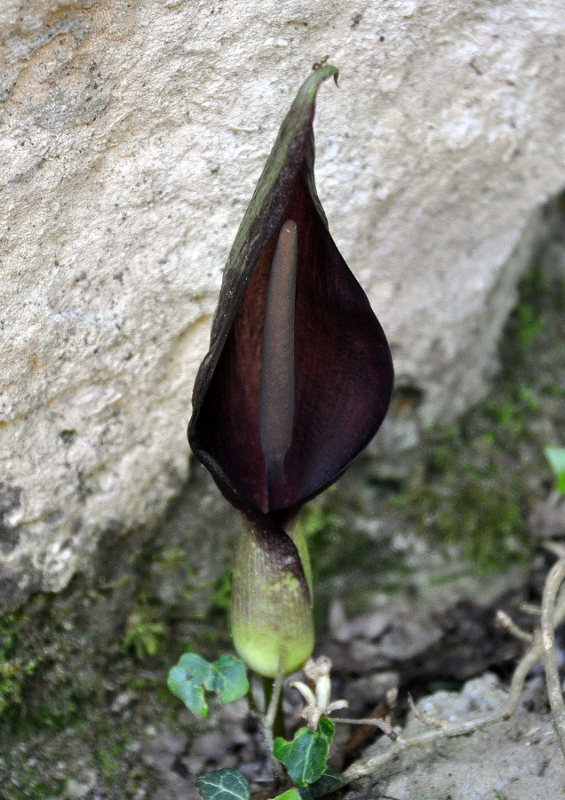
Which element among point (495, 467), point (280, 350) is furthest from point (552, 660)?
point (495, 467)

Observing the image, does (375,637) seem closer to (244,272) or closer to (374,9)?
(244,272)

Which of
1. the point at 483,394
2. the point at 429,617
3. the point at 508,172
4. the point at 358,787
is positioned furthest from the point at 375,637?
the point at 508,172

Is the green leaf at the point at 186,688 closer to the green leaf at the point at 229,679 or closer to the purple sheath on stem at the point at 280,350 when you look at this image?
the green leaf at the point at 229,679

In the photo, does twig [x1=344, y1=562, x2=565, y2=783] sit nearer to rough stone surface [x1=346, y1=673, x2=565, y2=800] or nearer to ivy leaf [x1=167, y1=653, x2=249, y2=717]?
rough stone surface [x1=346, y1=673, x2=565, y2=800]

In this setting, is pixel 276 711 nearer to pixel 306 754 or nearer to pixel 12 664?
pixel 306 754

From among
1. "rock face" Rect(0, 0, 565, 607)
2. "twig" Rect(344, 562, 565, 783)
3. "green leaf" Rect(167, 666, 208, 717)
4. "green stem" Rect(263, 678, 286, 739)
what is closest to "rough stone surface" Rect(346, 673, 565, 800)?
"twig" Rect(344, 562, 565, 783)

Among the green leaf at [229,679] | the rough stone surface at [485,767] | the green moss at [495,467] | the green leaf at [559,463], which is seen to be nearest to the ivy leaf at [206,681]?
the green leaf at [229,679]

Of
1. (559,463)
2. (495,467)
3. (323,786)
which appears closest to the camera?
(323,786)
